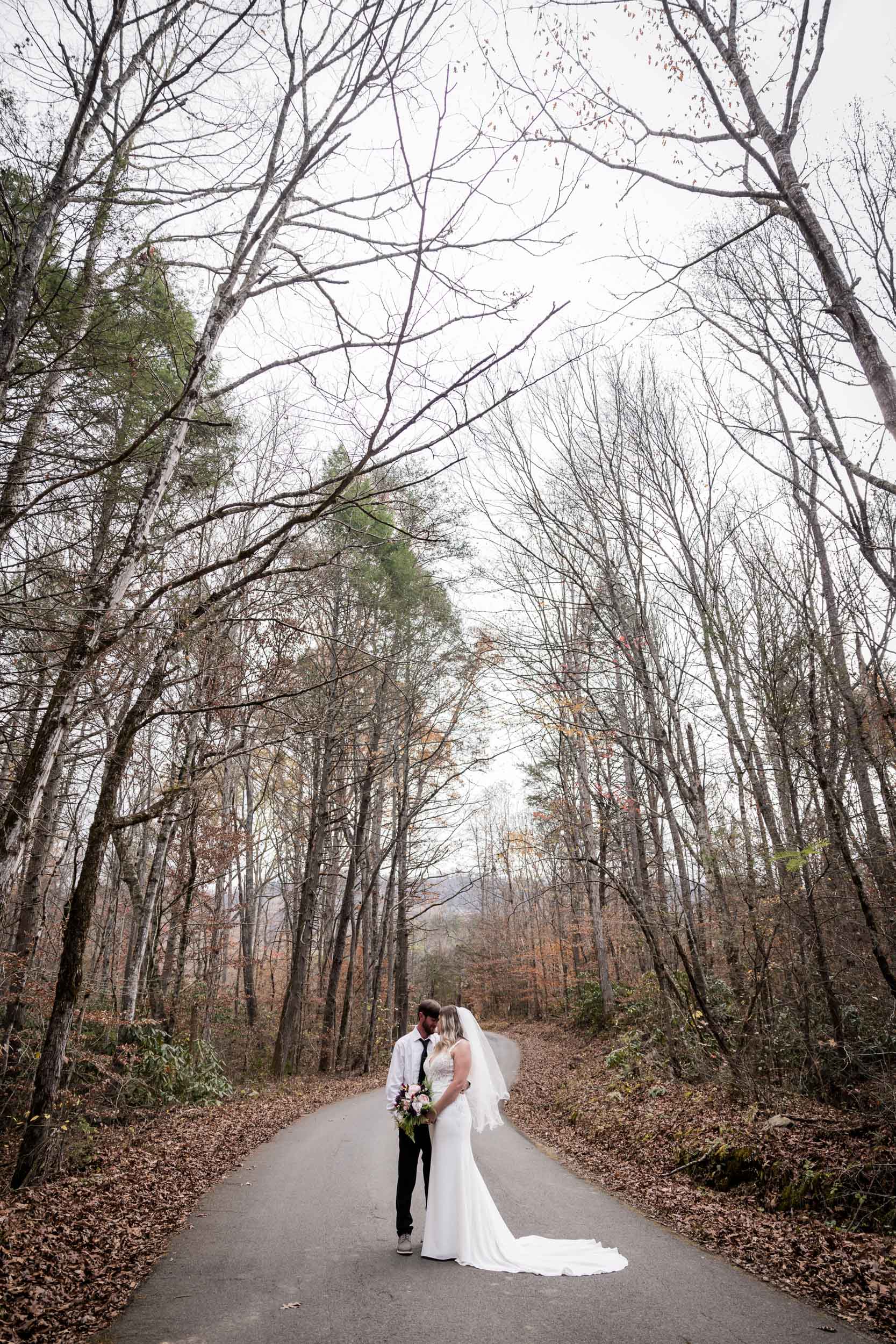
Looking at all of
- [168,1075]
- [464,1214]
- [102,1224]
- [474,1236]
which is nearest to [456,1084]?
[464,1214]

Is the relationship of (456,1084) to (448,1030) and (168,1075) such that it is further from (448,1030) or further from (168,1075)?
(168,1075)

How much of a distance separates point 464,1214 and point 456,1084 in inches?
29.3

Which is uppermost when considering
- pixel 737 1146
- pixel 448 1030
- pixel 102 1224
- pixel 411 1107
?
pixel 448 1030

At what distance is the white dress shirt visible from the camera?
5153 mm

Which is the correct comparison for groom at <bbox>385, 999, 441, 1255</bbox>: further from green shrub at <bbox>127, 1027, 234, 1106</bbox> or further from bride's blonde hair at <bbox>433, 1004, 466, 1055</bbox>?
green shrub at <bbox>127, 1027, 234, 1106</bbox>

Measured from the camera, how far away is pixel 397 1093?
504cm

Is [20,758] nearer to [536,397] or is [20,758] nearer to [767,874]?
[536,397]

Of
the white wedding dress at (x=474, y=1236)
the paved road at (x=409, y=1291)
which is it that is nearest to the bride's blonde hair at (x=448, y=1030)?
the white wedding dress at (x=474, y=1236)

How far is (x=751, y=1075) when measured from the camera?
759 cm

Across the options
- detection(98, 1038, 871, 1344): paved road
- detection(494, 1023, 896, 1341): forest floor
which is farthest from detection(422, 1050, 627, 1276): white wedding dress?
detection(494, 1023, 896, 1341): forest floor

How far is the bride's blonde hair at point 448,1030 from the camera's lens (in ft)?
17.2

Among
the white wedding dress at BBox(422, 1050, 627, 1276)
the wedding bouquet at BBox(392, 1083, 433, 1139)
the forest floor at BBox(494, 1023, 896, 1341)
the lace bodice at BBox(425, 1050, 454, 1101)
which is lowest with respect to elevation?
the forest floor at BBox(494, 1023, 896, 1341)

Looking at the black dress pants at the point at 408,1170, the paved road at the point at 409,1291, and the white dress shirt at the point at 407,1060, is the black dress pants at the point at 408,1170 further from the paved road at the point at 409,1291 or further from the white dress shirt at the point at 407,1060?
the white dress shirt at the point at 407,1060

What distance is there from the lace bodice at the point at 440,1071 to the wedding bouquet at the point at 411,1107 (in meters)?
0.05
